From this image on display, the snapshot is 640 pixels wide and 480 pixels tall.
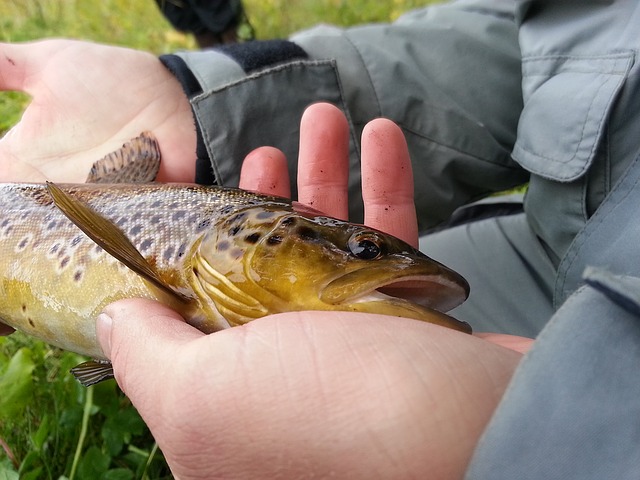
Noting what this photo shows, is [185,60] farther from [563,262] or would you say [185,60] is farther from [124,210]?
[563,262]

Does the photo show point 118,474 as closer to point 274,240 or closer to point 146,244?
point 146,244

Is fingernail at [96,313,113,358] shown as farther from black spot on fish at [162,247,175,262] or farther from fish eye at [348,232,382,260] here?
fish eye at [348,232,382,260]

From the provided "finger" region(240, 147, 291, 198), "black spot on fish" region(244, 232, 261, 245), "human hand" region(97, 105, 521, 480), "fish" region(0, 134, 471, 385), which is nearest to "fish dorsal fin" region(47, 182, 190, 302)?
"fish" region(0, 134, 471, 385)

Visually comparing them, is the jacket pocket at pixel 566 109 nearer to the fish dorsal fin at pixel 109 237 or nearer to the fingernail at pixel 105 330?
the fish dorsal fin at pixel 109 237

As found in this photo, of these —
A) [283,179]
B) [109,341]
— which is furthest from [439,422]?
[283,179]

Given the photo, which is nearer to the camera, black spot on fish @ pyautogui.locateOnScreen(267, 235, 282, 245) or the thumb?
the thumb
